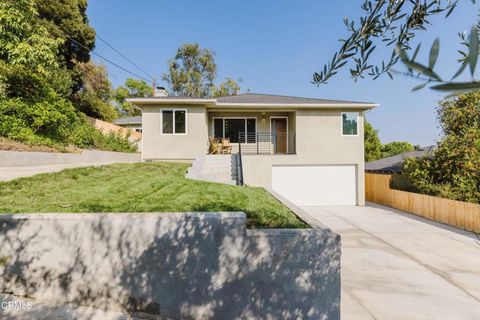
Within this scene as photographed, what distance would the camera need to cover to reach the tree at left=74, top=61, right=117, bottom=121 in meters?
21.6

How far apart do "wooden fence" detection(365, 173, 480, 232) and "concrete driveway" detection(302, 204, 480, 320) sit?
20.7 inches

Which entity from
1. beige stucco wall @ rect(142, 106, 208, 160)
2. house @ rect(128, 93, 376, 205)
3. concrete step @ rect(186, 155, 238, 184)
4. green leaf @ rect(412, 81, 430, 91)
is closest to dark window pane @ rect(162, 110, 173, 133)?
house @ rect(128, 93, 376, 205)

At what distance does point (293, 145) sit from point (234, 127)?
3603 millimetres

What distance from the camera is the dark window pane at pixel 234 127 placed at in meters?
16.3

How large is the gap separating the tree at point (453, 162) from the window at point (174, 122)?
1135 centimetres

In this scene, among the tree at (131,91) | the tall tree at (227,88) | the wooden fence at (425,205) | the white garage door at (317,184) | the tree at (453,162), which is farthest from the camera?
the tree at (131,91)

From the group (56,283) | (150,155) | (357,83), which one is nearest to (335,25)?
(357,83)

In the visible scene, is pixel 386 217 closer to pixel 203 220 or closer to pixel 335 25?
pixel 203 220

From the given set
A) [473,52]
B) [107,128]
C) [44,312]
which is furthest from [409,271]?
[107,128]

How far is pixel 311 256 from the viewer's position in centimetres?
353

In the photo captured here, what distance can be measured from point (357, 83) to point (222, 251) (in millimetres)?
2503

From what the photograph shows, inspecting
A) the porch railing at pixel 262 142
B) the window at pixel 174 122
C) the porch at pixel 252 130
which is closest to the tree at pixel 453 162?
the porch railing at pixel 262 142

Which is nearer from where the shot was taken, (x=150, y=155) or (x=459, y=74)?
(x=459, y=74)

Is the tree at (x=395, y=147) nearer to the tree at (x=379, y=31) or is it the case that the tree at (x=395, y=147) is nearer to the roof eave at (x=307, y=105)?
the roof eave at (x=307, y=105)
